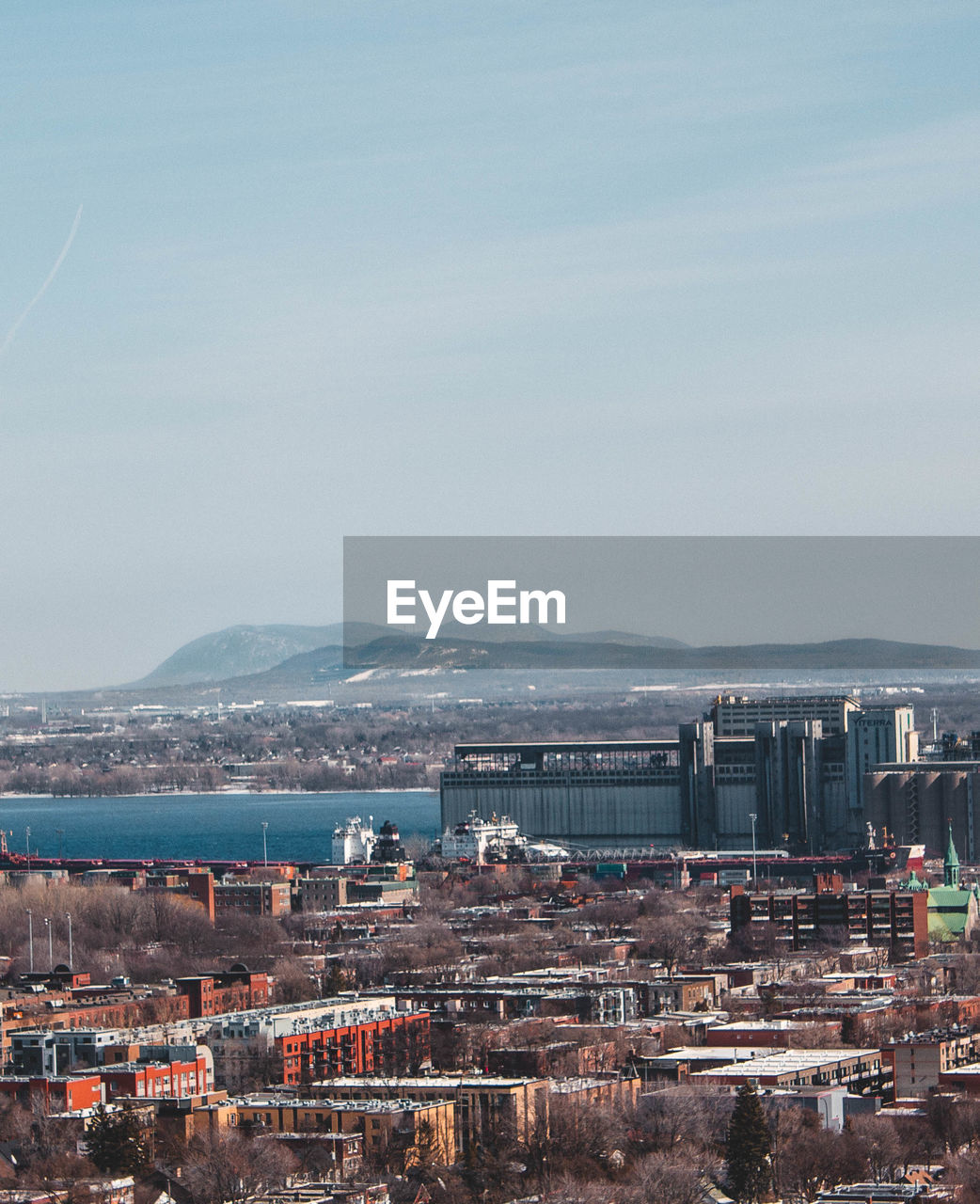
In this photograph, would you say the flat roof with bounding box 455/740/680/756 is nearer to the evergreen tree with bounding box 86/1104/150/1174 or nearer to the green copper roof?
the green copper roof

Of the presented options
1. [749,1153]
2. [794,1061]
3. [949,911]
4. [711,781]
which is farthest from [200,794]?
[749,1153]

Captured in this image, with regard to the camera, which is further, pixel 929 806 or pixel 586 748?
pixel 586 748

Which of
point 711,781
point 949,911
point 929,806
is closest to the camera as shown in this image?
point 949,911

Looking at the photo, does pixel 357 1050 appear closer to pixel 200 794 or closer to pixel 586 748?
pixel 586 748

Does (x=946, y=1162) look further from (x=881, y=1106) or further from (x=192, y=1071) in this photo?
(x=192, y=1071)

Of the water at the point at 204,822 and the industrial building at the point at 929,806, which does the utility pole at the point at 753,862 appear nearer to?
the industrial building at the point at 929,806

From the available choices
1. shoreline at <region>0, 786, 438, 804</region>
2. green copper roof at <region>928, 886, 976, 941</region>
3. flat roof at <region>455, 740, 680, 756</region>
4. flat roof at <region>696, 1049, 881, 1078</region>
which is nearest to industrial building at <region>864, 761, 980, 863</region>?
flat roof at <region>455, 740, 680, 756</region>
